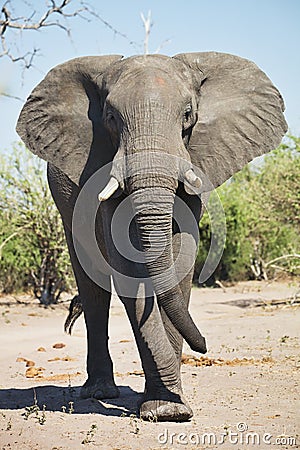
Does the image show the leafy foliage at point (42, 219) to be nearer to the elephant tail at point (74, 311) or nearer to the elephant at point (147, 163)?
the elephant tail at point (74, 311)

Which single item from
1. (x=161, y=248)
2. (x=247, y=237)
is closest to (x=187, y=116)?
(x=161, y=248)

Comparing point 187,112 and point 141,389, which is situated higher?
point 187,112

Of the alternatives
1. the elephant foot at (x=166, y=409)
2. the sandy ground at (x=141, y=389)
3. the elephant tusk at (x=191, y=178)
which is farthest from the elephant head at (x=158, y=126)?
the sandy ground at (x=141, y=389)

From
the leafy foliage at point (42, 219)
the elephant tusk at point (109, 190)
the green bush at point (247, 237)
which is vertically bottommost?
the green bush at point (247, 237)

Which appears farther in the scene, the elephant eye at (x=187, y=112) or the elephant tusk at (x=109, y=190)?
the elephant eye at (x=187, y=112)

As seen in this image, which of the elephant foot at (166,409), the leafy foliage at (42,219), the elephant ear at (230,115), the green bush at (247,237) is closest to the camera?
the elephant foot at (166,409)

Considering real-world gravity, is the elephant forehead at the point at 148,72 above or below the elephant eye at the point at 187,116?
above

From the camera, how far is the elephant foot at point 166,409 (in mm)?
5562

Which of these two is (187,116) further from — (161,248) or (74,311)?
(74,311)

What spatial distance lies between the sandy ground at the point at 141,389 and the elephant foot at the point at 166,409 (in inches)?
2.7

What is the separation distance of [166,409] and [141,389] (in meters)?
1.66

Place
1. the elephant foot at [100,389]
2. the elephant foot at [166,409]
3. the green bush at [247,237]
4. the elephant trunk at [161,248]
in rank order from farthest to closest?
the green bush at [247,237], the elephant foot at [100,389], the elephant foot at [166,409], the elephant trunk at [161,248]

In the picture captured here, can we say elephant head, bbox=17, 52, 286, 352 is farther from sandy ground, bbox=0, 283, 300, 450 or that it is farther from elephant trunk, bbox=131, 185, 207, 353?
sandy ground, bbox=0, 283, 300, 450

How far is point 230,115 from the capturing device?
6.34 meters
